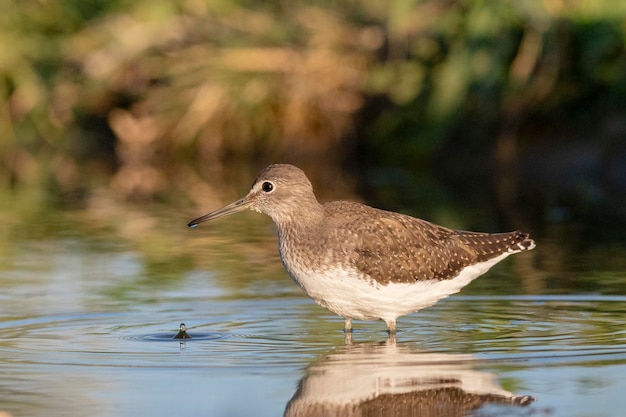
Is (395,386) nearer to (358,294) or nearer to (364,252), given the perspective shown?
(358,294)

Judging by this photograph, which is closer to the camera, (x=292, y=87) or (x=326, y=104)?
(x=326, y=104)

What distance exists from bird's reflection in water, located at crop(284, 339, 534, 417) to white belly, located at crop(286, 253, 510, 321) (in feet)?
1.53

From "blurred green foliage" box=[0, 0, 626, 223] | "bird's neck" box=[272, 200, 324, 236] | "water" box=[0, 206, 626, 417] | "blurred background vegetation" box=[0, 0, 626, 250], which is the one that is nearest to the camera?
"water" box=[0, 206, 626, 417]

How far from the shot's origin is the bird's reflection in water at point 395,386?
635cm

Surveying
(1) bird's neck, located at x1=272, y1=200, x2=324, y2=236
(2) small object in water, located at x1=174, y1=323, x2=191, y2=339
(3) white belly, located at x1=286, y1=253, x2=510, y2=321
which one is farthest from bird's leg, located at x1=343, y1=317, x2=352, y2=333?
(2) small object in water, located at x1=174, y1=323, x2=191, y2=339

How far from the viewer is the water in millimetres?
6516

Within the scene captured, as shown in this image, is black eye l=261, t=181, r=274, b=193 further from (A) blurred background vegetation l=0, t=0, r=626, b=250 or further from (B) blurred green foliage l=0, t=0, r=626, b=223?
(B) blurred green foliage l=0, t=0, r=626, b=223

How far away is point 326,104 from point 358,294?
11.6 meters

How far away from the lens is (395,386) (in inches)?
269

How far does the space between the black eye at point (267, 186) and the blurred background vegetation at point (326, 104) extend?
499 centimetres

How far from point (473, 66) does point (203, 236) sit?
5834 mm

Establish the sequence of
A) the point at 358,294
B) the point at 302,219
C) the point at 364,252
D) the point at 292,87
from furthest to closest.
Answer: the point at 292,87
the point at 302,219
the point at 364,252
the point at 358,294

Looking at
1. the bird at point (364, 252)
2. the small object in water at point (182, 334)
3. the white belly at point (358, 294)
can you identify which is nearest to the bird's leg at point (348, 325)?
the bird at point (364, 252)

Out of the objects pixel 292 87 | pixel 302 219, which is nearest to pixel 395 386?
pixel 302 219
